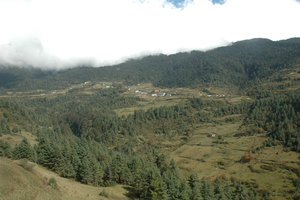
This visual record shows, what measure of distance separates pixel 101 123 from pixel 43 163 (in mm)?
126329

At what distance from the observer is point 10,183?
31203 mm

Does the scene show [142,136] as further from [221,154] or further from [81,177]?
[81,177]

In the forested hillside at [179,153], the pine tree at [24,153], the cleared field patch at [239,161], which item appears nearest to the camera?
the forested hillside at [179,153]

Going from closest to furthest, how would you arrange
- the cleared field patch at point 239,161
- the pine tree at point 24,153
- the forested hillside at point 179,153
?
the forested hillside at point 179,153 → the pine tree at point 24,153 → the cleared field patch at point 239,161

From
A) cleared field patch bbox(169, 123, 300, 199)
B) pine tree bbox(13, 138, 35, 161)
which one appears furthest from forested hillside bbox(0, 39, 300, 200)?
cleared field patch bbox(169, 123, 300, 199)

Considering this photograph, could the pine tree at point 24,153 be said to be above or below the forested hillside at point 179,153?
above

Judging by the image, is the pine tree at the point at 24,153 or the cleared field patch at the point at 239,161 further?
the cleared field patch at the point at 239,161

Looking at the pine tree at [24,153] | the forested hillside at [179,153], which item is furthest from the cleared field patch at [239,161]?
the pine tree at [24,153]

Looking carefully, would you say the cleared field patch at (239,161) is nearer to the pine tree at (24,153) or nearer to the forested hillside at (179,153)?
the forested hillside at (179,153)

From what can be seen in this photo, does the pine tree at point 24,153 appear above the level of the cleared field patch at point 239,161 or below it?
above

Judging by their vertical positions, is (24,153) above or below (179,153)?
above

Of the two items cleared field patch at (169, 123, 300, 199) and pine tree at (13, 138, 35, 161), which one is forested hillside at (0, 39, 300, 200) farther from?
cleared field patch at (169, 123, 300, 199)

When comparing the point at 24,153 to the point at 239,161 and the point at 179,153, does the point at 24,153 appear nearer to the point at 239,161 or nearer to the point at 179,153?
the point at 179,153

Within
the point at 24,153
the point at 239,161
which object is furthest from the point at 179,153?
the point at 24,153
